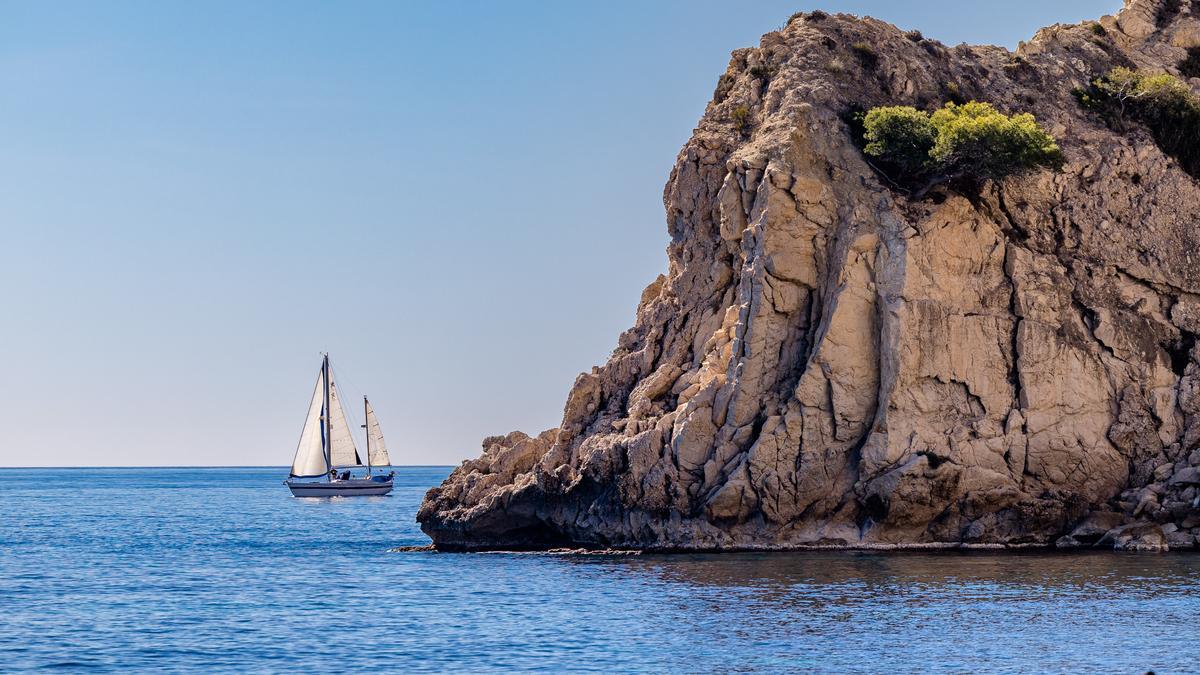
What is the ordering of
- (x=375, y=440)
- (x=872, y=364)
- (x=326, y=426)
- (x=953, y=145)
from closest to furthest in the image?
1. (x=872, y=364)
2. (x=953, y=145)
3. (x=326, y=426)
4. (x=375, y=440)

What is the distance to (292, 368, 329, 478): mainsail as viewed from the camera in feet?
371

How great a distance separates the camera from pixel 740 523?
5016cm

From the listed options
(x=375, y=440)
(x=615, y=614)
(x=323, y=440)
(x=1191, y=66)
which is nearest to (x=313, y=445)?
(x=323, y=440)

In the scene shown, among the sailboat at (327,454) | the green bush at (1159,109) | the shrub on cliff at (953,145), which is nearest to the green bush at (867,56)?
the shrub on cliff at (953,145)

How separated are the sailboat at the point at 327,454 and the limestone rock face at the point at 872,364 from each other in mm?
56888

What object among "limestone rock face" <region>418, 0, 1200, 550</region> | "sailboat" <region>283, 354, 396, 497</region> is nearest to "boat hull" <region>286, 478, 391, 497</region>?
"sailboat" <region>283, 354, 396, 497</region>

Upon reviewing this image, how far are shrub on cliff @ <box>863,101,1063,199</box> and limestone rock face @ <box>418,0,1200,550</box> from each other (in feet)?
2.91

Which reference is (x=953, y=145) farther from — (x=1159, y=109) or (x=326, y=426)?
(x=326, y=426)

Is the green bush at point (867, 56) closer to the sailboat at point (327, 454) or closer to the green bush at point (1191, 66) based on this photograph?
the green bush at point (1191, 66)

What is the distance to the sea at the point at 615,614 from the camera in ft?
105

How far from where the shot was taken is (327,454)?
11519 cm

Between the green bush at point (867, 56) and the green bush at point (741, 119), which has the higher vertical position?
the green bush at point (867, 56)

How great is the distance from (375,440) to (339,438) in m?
10.9

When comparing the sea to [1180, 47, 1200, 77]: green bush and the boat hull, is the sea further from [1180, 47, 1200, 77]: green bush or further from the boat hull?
the boat hull
